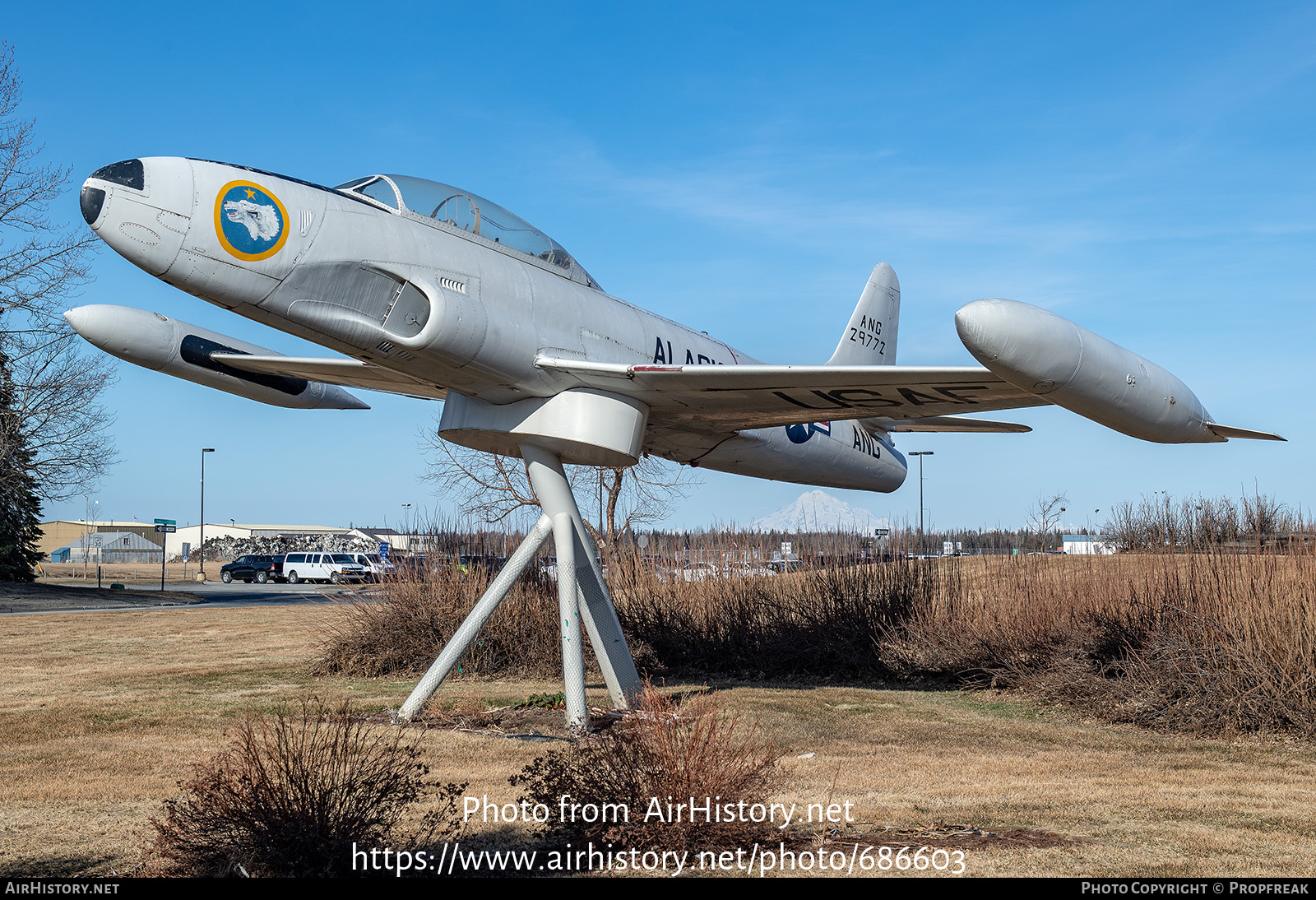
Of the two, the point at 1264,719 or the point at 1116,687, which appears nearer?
the point at 1264,719

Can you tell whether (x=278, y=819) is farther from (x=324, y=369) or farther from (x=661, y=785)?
(x=324, y=369)

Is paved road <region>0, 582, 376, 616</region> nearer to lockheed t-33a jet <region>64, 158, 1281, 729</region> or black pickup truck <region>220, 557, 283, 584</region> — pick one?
black pickup truck <region>220, 557, 283, 584</region>

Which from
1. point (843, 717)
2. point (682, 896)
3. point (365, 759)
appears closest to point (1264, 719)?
point (843, 717)

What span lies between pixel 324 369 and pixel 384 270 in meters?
2.70

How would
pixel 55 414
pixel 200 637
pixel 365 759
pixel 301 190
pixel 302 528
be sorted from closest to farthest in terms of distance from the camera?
pixel 365 759
pixel 301 190
pixel 200 637
pixel 55 414
pixel 302 528

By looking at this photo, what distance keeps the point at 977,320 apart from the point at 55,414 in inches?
1282

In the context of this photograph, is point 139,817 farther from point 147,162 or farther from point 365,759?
point 147,162

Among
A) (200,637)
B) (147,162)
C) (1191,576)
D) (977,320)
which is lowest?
(200,637)

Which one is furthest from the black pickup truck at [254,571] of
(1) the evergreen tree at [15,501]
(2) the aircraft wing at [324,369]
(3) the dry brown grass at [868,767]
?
(2) the aircraft wing at [324,369]

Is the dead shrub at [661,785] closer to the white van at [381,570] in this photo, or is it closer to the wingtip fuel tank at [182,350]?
the wingtip fuel tank at [182,350]

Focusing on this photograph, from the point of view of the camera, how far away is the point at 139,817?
Answer: 20.3 feet

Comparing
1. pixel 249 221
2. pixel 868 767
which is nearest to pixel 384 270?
pixel 249 221

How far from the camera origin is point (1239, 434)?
8125mm

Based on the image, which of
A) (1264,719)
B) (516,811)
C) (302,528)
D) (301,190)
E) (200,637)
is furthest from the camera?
(302,528)
